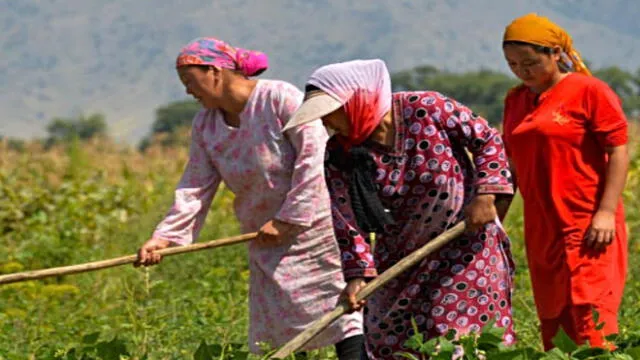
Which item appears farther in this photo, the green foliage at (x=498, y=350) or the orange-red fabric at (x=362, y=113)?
the orange-red fabric at (x=362, y=113)

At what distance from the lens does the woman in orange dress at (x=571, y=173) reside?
5.41 metres

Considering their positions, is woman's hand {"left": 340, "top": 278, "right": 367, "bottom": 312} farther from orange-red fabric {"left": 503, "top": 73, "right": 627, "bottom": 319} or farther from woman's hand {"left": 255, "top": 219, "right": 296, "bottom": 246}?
orange-red fabric {"left": 503, "top": 73, "right": 627, "bottom": 319}

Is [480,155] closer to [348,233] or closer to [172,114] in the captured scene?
[348,233]

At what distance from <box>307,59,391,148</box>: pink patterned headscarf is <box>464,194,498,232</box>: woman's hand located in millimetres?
383

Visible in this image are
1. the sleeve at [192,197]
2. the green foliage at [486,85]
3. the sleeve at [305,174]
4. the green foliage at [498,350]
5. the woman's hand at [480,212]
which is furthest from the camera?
the green foliage at [486,85]

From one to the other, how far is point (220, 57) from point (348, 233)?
928mm

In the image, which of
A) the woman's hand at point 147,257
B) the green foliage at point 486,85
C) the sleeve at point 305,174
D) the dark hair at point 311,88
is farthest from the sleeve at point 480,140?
the green foliage at point 486,85

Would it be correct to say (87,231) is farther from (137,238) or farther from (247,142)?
(247,142)

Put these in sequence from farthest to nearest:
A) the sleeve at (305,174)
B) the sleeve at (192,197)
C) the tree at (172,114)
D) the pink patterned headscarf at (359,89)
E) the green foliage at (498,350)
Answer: the tree at (172,114), the sleeve at (192,197), the sleeve at (305,174), the pink patterned headscarf at (359,89), the green foliage at (498,350)

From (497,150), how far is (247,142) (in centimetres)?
114

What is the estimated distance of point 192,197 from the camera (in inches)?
236

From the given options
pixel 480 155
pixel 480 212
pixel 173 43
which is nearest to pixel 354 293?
pixel 480 212

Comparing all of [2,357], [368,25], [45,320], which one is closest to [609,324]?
[2,357]

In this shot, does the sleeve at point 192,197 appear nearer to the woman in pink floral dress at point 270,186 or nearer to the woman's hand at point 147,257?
the woman in pink floral dress at point 270,186
